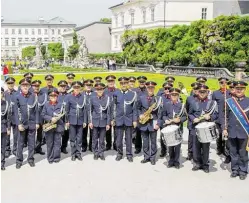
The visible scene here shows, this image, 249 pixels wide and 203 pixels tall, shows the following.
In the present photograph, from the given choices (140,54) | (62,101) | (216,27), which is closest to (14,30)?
(140,54)

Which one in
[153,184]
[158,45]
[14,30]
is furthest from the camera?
[14,30]

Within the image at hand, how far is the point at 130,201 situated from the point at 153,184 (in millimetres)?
942

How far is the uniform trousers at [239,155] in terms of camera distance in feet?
25.6

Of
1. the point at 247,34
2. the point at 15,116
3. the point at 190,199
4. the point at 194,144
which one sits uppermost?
the point at 247,34

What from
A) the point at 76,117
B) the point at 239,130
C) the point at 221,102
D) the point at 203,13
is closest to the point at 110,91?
the point at 76,117

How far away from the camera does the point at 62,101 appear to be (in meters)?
9.03

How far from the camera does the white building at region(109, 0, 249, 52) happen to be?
54.0 metres

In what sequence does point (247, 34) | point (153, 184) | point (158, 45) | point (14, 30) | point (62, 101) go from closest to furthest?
point (153, 184) → point (62, 101) → point (247, 34) → point (158, 45) → point (14, 30)

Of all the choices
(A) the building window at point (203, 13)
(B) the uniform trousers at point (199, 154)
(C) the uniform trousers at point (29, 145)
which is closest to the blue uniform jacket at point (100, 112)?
(C) the uniform trousers at point (29, 145)

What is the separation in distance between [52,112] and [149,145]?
2171mm

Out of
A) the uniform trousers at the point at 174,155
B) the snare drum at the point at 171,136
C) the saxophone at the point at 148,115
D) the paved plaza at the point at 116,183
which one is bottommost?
the paved plaza at the point at 116,183

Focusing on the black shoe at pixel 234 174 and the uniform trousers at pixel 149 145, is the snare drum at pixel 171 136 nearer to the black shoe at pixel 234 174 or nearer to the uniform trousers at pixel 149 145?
the uniform trousers at pixel 149 145

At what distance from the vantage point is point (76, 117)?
9.09 m

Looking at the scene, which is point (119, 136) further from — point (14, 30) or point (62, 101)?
point (14, 30)
